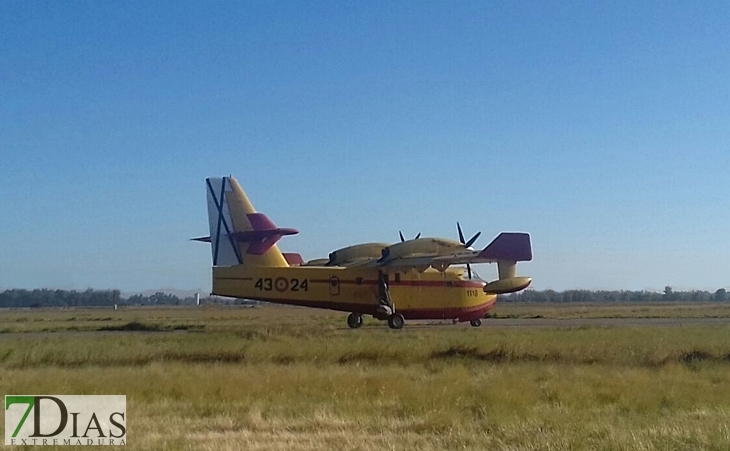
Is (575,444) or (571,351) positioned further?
(571,351)

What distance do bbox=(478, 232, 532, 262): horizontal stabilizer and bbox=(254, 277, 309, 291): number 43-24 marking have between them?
29.5 feet

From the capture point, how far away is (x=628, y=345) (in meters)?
21.0

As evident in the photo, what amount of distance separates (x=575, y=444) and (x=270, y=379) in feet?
23.6

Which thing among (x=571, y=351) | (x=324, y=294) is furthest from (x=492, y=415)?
(x=324, y=294)

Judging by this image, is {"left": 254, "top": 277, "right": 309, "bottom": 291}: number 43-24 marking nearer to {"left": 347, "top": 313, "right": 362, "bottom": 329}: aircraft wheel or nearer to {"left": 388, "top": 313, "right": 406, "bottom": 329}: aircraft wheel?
{"left": 347, "top": 313, "right": 362, "bottom": 329}: aircraft wheel

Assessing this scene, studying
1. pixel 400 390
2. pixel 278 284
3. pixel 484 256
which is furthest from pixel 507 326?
pixel 400 390

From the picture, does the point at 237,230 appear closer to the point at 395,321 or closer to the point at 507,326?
the point at 395,321

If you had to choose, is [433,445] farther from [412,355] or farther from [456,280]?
[456,280]

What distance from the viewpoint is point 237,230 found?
1369 inches

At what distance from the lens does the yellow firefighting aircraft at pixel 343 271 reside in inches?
1318

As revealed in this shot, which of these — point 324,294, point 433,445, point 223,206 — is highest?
point 223,206

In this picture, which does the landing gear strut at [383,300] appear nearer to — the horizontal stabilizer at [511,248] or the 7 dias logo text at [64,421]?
the horizontal stabilizer at [511,248]

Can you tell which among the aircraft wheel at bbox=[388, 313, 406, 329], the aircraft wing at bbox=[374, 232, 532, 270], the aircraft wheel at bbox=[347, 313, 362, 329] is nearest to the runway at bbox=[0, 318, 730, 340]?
the aircraft wheel at bbox=[388, 313, 406, 329]

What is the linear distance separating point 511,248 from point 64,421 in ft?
76.2
